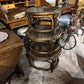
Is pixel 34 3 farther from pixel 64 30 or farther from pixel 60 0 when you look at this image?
pixel 64 30

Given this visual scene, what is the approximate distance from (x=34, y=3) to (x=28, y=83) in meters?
1.90

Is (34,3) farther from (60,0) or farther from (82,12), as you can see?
(82,12)

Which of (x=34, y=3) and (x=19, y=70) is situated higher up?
(x=34, y=3)

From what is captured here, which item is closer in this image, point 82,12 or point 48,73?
point 48,73

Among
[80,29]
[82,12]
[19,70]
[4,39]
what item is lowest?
[19,70]

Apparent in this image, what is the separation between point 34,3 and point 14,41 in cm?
157

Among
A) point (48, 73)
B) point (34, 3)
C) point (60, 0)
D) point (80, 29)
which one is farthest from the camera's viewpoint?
point (80, 29)

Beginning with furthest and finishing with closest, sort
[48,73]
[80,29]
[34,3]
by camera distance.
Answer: [80,29] < [34,3] < [48,73]

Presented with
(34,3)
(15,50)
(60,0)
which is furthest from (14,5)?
(15,50)

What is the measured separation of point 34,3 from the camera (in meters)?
2.39

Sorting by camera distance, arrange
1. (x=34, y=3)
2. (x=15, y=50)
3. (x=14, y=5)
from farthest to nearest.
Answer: (x=34, y=3)
(x=14, y=5)
(x=15, y=50)

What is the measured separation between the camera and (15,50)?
3.74 feet

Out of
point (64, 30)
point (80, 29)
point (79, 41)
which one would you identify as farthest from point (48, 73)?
point (80, 29)

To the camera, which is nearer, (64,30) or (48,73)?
(48,73)
